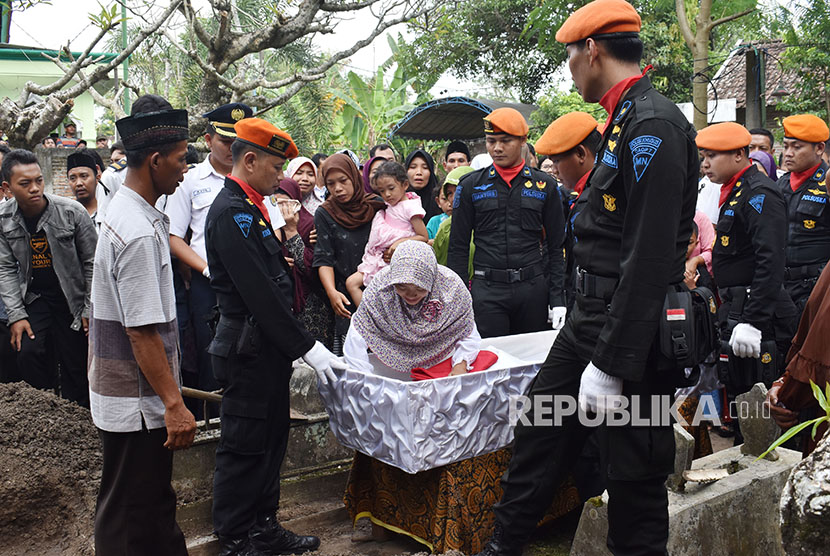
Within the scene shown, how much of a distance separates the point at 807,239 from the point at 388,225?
2603 millimetres

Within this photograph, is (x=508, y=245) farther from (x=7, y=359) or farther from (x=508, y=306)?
(x=7, y=359)

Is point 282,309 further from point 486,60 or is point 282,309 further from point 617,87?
point 486,60

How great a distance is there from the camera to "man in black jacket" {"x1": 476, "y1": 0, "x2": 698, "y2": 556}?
216cm

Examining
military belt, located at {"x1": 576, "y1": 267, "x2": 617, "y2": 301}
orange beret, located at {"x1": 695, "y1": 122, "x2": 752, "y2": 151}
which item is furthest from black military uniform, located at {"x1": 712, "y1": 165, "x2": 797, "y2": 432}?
military belt, located at {"x1": 576, "y1": 267, "x2": 617, "y2": 301}

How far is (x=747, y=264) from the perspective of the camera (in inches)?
160

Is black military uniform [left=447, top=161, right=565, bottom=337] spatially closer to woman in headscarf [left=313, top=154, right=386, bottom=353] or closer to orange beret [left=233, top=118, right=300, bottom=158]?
woman in headscarf [left=313, top=154, right=386, bottom=353]

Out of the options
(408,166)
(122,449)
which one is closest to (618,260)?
(122,449)

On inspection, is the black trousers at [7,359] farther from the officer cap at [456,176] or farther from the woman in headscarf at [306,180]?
the officer cap at [456,176]

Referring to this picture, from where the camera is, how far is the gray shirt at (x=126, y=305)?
7.93ft

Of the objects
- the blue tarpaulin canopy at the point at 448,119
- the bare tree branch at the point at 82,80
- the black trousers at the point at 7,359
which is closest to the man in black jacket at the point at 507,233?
the black trousers at the point at 7,359

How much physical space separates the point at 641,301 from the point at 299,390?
7.50ft

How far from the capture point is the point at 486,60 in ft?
63.2

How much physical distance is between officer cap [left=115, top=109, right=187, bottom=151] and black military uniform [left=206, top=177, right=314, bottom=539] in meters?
0.54

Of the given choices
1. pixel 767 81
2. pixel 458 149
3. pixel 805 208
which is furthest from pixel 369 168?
pixel 767 81
